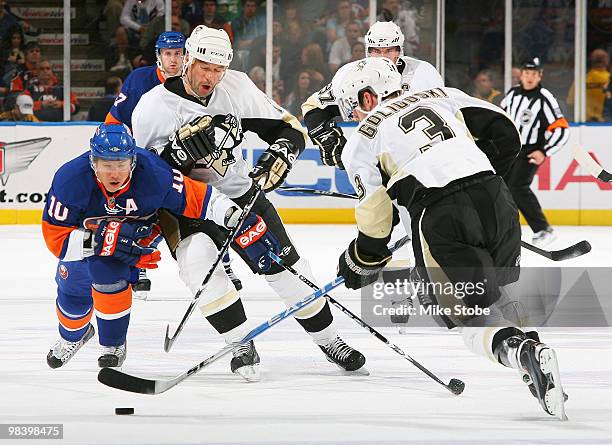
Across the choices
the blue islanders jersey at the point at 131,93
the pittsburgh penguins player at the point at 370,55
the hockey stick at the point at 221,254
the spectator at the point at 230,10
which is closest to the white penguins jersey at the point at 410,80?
the pittsburgh penguins player at the point at 370,55

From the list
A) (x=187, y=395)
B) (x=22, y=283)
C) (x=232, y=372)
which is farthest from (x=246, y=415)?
(x=22, y=283)

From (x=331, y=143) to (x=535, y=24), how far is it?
4901 millimetres

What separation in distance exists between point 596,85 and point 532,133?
2159 mm

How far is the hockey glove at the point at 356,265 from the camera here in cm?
318

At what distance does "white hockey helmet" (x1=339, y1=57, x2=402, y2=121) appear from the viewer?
3158 mm

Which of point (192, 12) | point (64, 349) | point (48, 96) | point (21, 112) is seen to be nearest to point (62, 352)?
point (64, 349)

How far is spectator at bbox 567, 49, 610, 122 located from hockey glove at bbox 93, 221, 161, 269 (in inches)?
238

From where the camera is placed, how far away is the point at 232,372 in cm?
365

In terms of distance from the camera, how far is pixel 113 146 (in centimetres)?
329

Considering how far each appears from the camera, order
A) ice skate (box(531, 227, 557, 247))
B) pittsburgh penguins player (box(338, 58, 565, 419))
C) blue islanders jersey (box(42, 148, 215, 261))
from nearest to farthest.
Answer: pittsburgh penguins player (box(338, 58, 565, 419)) < blue islanders jersey (box(42, 148, 215, 261)) < ice skate (box(531, 227, 557, 247))

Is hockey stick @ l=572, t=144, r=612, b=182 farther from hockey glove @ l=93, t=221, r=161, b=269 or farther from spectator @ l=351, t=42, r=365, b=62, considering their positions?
spectator @ l=351, t=42, r=365, b=62

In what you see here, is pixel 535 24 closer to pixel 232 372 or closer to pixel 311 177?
pixel 311 177

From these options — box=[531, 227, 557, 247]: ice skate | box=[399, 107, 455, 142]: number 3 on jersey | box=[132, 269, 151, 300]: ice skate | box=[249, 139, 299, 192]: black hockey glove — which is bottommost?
box=[531, 227, 557, 247]: ice skate

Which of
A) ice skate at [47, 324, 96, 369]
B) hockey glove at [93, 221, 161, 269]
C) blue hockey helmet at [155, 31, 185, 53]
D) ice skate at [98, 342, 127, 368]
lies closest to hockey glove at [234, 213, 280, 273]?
hockey glove at [93, 221, 161, 269]
